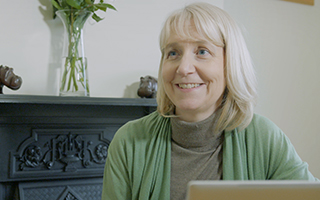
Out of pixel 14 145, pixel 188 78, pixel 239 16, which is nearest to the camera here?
pixel 188 78

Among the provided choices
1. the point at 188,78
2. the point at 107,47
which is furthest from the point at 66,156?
the point at 188,78

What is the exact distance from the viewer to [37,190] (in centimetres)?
175

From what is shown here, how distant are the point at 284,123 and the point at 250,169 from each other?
163 cm

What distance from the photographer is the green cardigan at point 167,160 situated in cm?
104

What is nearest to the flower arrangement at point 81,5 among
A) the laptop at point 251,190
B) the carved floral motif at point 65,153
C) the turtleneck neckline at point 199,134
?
the carved floral motif at point 65,153

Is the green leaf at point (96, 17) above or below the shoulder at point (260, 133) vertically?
above

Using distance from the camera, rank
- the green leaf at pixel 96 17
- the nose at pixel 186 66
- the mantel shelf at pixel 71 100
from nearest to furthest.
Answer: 1. the nose at pixel 186 66
2. the mantel shelf at pixel 71 100
3. the green leaf at pixel 96 17

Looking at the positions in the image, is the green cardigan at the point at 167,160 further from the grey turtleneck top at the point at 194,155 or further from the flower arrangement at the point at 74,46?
the flower arrangement at the point at 74,46

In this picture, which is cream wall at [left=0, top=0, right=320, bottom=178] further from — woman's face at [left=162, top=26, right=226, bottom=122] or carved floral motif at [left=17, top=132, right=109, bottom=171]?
woman's face at [left=162, top=26, right=226, bottom=122]

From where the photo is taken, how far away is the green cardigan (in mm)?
1038

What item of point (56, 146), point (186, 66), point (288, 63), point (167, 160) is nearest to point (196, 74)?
point (186, 66)

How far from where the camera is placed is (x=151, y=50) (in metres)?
2.01

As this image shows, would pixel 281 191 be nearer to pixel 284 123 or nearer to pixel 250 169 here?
pixel 250 169

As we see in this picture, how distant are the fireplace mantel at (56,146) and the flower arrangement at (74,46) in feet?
0.30
